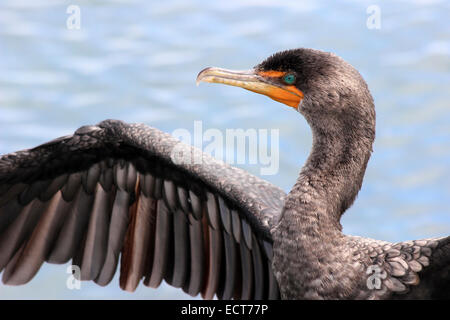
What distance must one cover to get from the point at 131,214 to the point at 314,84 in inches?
76.7

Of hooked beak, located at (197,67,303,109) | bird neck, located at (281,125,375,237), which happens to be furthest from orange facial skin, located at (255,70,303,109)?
bird neck, located at (281,125,375,237)

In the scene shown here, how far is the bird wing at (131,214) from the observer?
5.34 m

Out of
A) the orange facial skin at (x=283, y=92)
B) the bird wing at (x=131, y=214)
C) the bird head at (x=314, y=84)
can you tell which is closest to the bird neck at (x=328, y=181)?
the bird head at (x=314, y=84)

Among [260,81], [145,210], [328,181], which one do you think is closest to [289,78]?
[260,81]

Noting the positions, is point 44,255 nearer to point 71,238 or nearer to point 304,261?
point 71,238

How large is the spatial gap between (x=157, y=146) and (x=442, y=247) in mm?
2093

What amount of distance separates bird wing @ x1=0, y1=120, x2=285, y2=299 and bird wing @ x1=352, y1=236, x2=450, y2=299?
1222 millimetres

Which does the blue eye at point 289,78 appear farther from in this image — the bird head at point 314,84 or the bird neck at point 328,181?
the bird neck at point 328,181

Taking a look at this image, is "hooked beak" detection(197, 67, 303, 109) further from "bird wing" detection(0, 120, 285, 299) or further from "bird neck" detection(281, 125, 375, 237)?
"bird wing" detection(0, 120, 285, 299)

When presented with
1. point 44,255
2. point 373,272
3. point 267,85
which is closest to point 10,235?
point 44,255

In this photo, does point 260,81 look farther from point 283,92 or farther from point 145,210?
point 145,210

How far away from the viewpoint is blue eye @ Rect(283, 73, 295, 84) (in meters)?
4.46

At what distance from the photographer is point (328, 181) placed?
4297 millimetres
